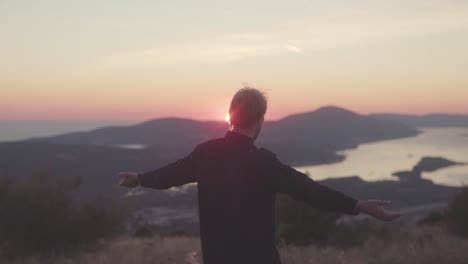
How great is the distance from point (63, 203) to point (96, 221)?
93 centimetres

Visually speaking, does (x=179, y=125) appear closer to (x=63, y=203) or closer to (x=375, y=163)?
(x=375, y=163)

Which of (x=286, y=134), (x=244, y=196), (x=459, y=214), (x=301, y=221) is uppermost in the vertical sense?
(x=244, y=196)

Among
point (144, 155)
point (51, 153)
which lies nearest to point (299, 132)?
point (144, 155)

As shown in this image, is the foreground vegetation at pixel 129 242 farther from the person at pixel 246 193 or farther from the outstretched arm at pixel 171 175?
the person at pixel 246 193

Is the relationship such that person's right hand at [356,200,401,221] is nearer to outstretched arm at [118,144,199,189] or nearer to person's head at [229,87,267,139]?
person's head at [229,87,267,139]

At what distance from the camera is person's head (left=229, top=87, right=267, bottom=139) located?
11.1 ft

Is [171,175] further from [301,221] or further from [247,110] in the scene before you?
[301,221]

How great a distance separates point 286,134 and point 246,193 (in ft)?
320

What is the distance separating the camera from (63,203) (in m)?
13.4

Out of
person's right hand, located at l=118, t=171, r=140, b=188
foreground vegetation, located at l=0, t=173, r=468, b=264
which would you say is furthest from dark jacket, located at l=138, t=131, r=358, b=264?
foreground vegetation, located at l=0, t=173, r=468, b=264

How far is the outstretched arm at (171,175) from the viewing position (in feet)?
11.8

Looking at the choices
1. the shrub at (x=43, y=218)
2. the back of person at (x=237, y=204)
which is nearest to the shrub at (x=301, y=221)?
the shrub at (x=43, y=218)

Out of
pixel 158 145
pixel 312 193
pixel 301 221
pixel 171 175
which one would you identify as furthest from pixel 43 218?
pixel 158 145

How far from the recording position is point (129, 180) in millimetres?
4023
